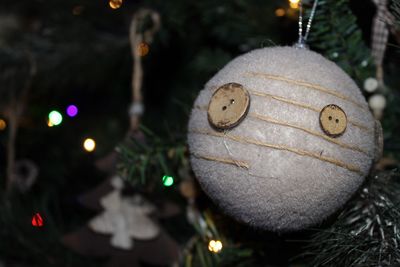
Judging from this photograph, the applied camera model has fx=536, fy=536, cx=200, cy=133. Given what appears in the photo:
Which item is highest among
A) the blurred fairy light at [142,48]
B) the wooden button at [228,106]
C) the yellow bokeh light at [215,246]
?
the wooden button at [228,106]

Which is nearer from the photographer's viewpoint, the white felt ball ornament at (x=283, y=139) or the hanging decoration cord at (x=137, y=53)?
the white felt ball ornament at (x=283, y=139)

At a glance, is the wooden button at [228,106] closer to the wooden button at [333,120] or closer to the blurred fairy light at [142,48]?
the wooden button at [333,120]

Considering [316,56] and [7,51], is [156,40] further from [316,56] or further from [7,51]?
[316,56]

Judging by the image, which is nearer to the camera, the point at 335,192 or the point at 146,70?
the point at 335,192

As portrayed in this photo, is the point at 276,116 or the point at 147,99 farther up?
the point at 276,116

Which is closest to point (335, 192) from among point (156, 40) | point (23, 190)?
point (156, 40)

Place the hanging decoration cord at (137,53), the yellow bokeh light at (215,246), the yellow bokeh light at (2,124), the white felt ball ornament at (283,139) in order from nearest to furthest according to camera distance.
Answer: the white felt ball ornament at (283,139)
the yellow bokeh light at (215,246)
the hanging decoration cord at (137,53)
the yellow bokeh light at (2,124)

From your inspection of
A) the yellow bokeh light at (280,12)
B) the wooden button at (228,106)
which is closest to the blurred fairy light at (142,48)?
the yellow bokeh light at (280,12)

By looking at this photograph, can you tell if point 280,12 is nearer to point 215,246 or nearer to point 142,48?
point 142,48

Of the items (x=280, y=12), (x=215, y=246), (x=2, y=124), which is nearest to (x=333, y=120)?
(x=215, y=246)
